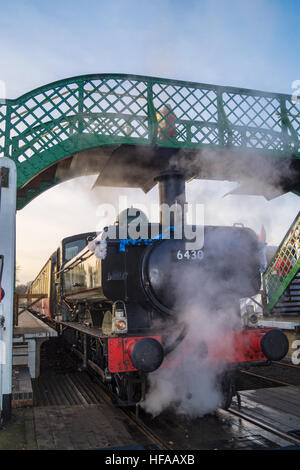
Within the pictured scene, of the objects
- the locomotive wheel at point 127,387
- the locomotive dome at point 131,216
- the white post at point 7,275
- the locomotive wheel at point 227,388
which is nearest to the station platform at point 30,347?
the locomotive wheel at point 127,387

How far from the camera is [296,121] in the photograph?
8.67 meters

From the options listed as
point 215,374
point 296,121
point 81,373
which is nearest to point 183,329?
point 215,374

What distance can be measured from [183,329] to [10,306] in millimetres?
1905

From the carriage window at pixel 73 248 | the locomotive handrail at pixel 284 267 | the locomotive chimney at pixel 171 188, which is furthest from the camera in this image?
the locomotive handrail at pixel 284 267

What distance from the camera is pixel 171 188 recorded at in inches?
239

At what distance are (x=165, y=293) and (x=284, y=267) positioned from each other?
5.32 metres

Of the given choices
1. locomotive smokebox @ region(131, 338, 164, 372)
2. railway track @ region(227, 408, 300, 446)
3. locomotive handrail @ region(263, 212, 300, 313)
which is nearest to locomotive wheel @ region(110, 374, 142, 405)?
locomotive smokebox @ region(131, 338, 164, 372)

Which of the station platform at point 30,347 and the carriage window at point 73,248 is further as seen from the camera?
the carriage window at point 73,248

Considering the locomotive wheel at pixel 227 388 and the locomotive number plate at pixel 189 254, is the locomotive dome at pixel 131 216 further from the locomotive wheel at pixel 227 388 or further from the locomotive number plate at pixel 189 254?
the locomotive wheel at pixel 227 388

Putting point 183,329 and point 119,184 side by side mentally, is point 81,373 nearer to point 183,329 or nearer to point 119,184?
point 183,329

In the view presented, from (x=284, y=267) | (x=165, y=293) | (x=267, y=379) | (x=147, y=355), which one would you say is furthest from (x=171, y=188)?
(x=284, y=267)

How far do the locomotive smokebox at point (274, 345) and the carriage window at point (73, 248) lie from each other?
419cm

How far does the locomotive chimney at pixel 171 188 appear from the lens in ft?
19.3
